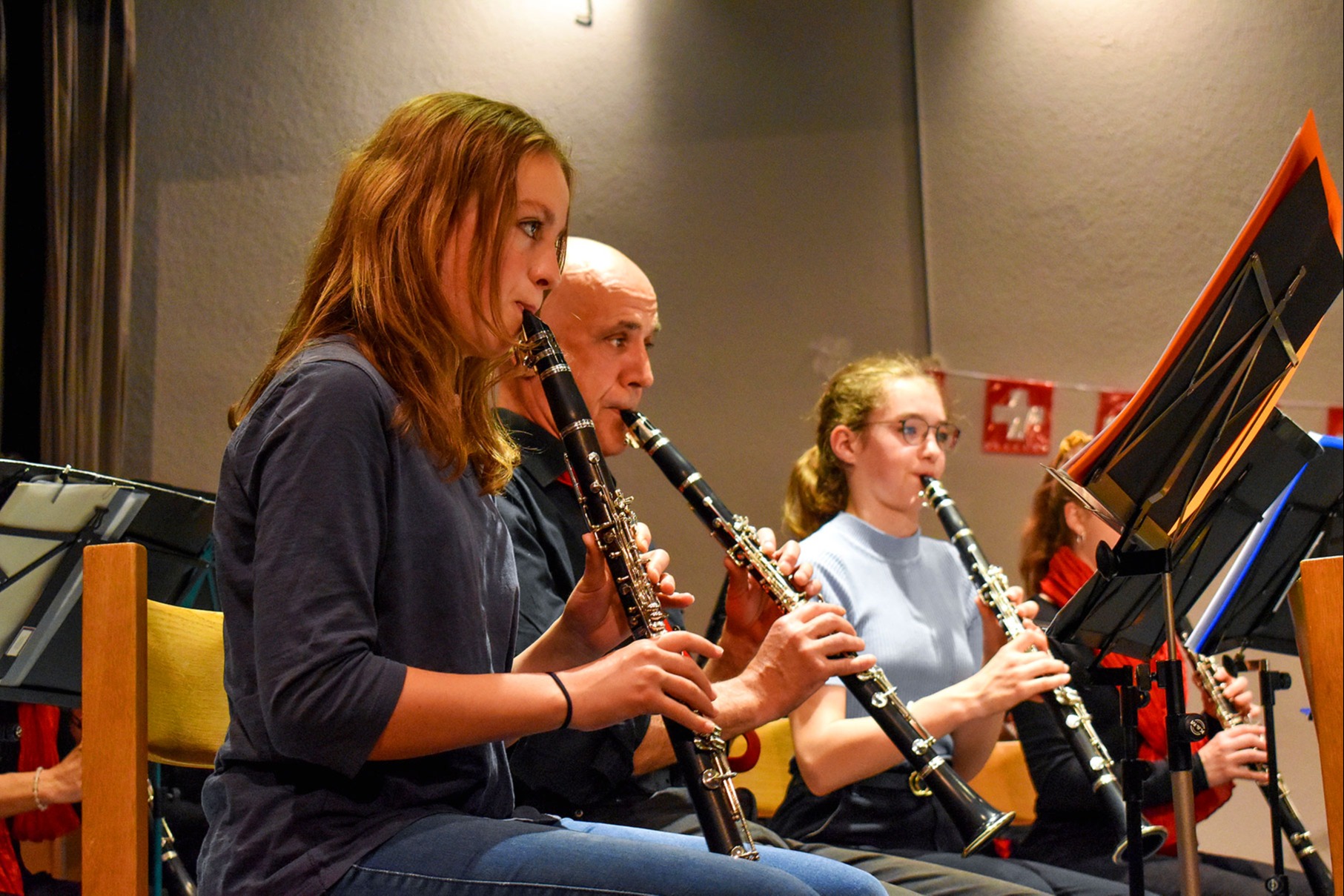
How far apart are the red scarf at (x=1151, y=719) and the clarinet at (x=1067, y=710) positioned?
151mm

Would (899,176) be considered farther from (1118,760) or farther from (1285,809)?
(1285,809)

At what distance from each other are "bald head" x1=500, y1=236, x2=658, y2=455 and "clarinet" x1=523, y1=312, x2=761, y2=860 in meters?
0.58

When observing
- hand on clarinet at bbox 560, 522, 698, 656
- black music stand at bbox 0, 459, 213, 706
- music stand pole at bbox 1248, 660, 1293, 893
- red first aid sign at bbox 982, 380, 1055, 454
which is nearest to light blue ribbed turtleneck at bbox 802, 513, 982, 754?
music stand pole at bbox 1248, 660, 1293, 893

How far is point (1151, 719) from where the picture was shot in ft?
8.95

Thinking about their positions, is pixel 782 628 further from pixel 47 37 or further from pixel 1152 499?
pixel 47 37

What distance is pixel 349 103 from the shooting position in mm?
3609

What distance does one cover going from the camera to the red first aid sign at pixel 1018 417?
13.7 ft

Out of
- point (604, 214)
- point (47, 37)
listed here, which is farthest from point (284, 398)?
point (604, 214)

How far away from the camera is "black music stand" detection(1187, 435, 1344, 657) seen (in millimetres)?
2102

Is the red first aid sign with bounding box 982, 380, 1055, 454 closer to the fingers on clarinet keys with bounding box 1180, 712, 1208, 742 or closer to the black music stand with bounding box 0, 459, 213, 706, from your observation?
the fingers on clarinet keys with bounding box 1180, 712, 1208, 742

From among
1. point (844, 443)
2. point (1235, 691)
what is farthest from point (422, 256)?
point (1235, 691)

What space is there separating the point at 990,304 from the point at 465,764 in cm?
337

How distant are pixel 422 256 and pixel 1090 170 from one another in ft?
11.7

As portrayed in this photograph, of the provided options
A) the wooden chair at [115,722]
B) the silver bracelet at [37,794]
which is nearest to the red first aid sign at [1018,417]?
the silver bracelet at [37,794]
